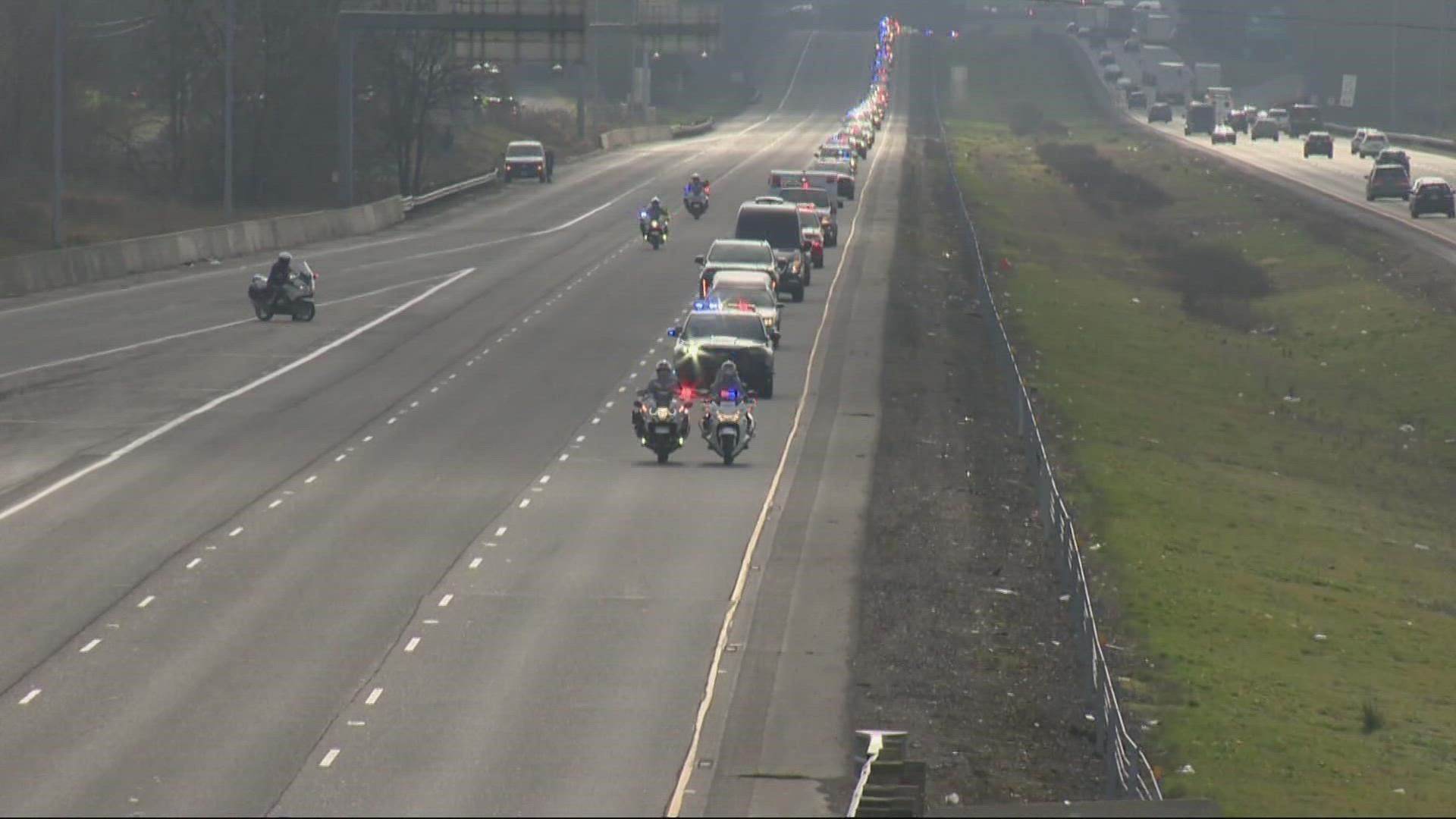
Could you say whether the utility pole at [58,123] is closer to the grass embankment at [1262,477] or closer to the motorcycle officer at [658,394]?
the grass embankment at [1262,477]

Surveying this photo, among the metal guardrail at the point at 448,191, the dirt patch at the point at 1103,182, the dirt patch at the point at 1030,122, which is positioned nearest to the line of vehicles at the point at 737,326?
the metal guardrail at the point at 448,191

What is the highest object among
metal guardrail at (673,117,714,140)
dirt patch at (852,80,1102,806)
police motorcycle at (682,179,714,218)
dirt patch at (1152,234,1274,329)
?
dirt patch at (852,80,1102,806)

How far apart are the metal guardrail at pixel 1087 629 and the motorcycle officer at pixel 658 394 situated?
17.3 feet

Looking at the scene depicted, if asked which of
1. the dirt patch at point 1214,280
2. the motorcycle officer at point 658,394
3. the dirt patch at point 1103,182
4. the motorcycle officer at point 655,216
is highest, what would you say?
the motorcycle officer at point 658,394

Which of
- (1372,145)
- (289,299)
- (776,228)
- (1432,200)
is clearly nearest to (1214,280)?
(1432,200)

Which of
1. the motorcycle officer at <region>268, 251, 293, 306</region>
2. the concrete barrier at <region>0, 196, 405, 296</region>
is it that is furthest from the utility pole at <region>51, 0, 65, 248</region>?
the motorcycle officer at <region>268, 251, 293, 306</region>

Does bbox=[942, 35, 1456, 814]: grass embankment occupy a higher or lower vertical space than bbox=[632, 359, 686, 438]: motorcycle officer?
lower

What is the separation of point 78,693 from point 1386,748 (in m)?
12.5

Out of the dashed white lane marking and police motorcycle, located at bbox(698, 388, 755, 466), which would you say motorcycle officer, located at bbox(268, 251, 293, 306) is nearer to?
the dashed white lane marking

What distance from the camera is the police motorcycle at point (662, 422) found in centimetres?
3281

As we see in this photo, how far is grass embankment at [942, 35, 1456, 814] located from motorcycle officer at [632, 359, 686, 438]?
613 centimetres

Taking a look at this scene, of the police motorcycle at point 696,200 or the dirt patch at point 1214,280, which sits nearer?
the dirt patch at point 1214,280

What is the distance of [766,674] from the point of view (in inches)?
849

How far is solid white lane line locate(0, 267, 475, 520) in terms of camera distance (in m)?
29.7
